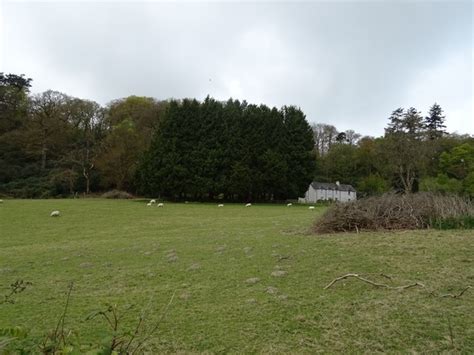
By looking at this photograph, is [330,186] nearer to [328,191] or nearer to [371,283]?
[328,191]

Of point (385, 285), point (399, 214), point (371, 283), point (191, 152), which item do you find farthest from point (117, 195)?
point (385, 285)

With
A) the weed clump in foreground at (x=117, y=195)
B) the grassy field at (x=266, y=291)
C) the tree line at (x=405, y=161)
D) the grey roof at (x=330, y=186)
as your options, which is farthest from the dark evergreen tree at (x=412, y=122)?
the grassy field at (x=266, y=291)

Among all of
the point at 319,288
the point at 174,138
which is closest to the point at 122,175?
the point at 174,138

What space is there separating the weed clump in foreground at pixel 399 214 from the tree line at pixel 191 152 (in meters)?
16.9

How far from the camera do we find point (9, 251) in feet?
26.6

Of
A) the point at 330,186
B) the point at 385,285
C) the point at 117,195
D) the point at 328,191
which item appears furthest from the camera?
the point at 330,186

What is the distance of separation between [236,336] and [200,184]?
25.1m

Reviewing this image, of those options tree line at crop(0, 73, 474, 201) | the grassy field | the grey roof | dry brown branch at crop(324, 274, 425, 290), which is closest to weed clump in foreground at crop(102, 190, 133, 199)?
tree line at crop(0, 73, 474, 201)

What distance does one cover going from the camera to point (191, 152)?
29141 mm

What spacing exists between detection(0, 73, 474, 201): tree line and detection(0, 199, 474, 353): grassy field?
19939 millimetres

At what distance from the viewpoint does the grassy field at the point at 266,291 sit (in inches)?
124

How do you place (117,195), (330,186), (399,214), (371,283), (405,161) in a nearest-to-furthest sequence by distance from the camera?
(371,283) → (399,214) → (117,195) → (405,161) → (330,186)

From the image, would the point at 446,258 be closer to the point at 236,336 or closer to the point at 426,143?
the point at 236,336

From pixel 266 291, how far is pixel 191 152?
25.4 metres
